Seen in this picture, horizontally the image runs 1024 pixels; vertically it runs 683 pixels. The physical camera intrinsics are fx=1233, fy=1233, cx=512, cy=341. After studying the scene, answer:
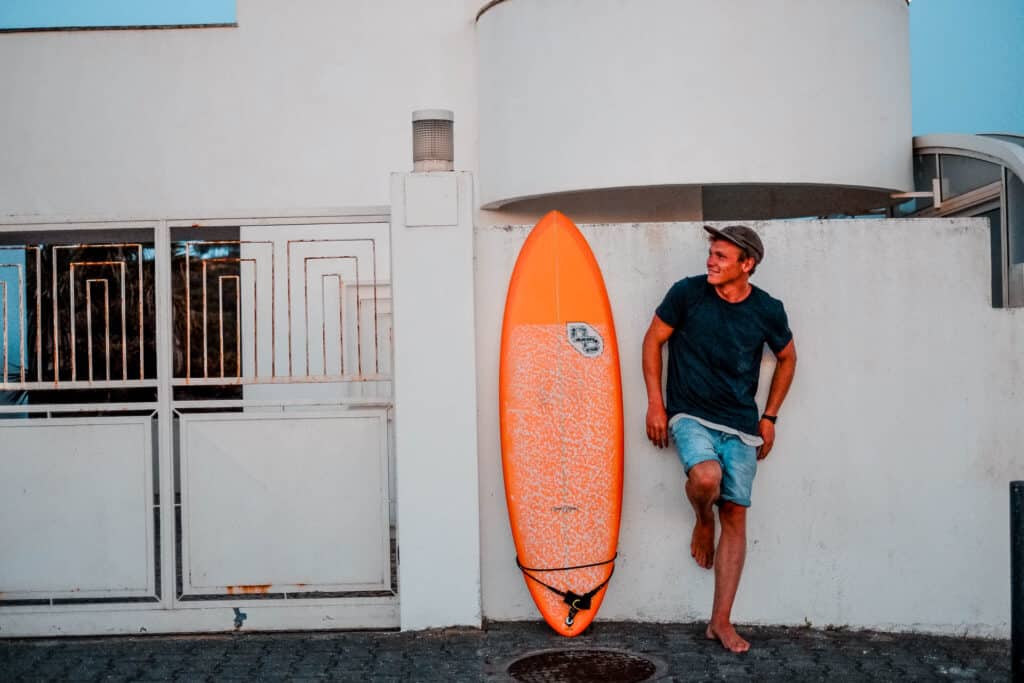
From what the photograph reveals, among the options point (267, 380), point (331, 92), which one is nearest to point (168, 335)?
point (267, 380)

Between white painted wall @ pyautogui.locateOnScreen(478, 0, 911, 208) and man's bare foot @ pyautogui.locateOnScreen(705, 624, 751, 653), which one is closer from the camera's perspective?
man's bare foot @ pyautogui.locateOnScreen(705, 624, 751, 653)

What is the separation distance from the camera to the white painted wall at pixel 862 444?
5.98 metres

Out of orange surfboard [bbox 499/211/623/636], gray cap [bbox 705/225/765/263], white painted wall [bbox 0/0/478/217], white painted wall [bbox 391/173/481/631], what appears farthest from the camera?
white painted wall [bbox 0/0/478/217]

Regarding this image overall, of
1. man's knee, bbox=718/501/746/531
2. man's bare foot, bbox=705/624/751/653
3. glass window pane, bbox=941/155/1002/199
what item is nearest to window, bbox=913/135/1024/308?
glass window pane, bbox=941/155/1002/199

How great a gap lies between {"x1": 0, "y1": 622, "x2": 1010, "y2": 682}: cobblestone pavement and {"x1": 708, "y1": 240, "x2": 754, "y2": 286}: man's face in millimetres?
1668

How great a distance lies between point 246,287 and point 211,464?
681 centimetres

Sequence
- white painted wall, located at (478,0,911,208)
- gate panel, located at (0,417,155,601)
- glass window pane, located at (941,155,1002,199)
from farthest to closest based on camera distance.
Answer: white painted wall, located at (478,0,911,208) < glass window pane, located at (941,155,1002,199) < gate panel, located at (0,417,155,601)

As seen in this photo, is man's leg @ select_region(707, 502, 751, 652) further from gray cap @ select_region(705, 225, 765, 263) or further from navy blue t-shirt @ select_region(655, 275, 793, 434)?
gray cap @ select_region(705, 225, 765, 263)

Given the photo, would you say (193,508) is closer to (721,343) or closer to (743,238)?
(721,343)

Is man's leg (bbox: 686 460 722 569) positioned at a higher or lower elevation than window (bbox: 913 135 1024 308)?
A: lower

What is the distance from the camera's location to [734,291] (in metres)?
5.57

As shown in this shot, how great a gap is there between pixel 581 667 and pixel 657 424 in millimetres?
1184

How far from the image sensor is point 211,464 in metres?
6.05

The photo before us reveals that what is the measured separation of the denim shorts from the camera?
18.2 ft
